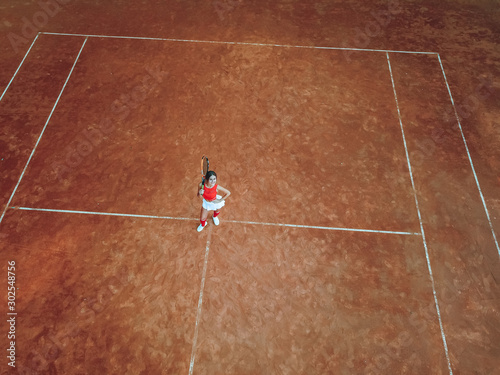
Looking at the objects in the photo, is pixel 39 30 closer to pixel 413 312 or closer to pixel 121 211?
pixel 121 211

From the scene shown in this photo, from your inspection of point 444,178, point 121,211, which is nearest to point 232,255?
A: point 121,211

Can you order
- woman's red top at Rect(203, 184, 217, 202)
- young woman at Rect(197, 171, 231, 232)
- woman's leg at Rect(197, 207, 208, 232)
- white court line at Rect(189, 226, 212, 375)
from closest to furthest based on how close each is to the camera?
white court line at Rect(189, 226, 212, 375) → young woman at Rect(197, 171, 231, 232) → woman's red top at Rect(203, 184, 217, 202) → woman's leg at Rect(197, 207, 208, 232)

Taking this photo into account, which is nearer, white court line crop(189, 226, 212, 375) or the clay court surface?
white court line crop(189, 226, 212, 375)

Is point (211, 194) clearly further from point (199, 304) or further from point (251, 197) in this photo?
point (199, 304)

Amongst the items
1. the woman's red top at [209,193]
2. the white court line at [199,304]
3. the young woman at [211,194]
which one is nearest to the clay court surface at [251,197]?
the white court line at [199,304]

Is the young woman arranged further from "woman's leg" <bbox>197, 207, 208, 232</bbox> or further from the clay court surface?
the clay court surface

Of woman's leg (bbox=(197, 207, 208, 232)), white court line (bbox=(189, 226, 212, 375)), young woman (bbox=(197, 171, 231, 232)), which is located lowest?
white court line (bbox=(189, 226, 212, 375))

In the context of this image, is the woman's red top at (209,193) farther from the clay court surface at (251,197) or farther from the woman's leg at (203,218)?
the clay court surface at (251,197)

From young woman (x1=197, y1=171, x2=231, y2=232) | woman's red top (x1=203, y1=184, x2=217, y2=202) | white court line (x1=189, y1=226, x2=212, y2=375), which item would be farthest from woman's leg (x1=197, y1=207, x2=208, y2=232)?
woman's red top (x1=203, y1=184, x2=217, y2=202)
